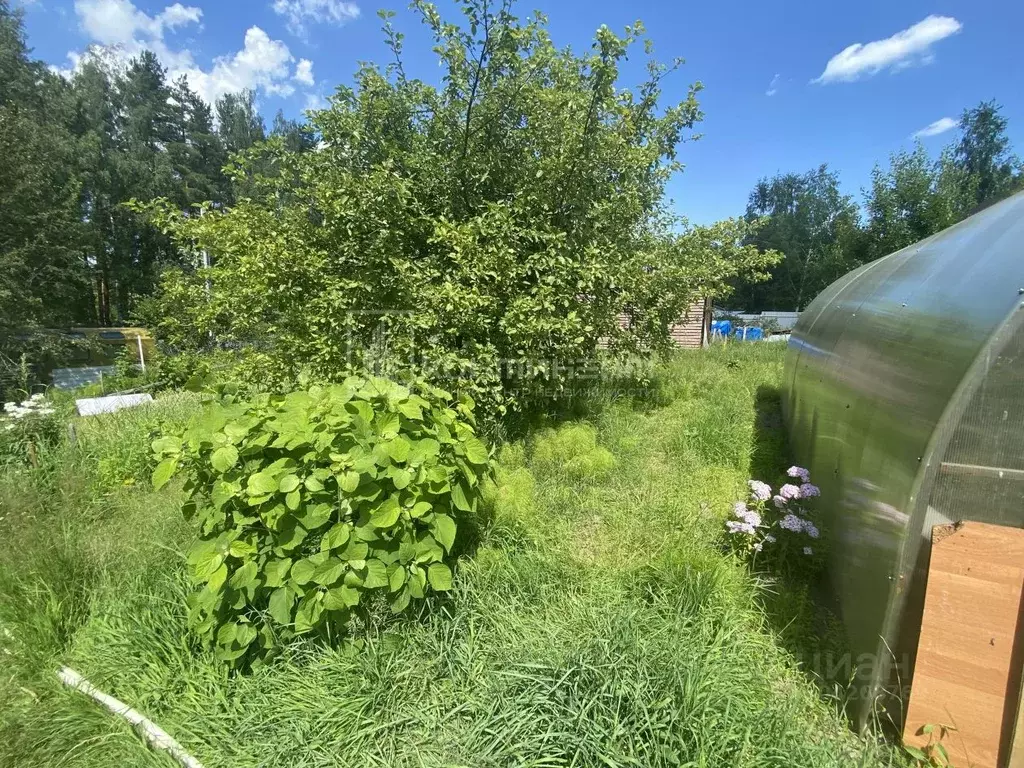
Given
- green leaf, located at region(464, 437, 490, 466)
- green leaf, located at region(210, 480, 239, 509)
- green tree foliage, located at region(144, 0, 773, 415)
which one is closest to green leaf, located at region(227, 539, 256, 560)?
green leaf, located at region(210, 480, 239, 509)

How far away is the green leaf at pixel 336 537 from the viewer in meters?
1.80

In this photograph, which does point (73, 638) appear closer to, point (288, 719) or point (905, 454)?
point (288, 719)

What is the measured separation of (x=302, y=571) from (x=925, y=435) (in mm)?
2288

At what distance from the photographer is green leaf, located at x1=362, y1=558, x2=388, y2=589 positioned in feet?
6.06

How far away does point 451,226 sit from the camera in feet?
11.5

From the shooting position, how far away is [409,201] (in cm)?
400

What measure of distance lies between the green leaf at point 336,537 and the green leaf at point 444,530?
37cm

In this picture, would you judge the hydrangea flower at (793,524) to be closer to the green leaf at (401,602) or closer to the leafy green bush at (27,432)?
the green leaf at (401,602)

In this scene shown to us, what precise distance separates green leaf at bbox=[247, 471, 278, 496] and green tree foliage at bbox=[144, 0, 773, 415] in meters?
1.81

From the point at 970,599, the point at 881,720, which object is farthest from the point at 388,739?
the point at 970,599

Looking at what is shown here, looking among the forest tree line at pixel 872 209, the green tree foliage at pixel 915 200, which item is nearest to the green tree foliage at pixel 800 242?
the forest tree line at pixel 872 209

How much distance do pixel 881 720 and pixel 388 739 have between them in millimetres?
1789

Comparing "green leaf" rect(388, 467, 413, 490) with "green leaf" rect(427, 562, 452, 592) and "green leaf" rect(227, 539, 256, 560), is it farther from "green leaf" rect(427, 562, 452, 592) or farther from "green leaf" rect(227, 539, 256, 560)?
"green leaf" rect(227, 539, 256, 560)

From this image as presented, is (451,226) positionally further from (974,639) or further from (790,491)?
(974,639)
